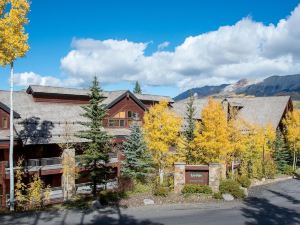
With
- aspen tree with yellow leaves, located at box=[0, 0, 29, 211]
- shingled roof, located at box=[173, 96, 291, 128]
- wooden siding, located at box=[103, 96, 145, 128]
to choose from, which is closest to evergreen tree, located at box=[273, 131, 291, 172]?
shingled roof, located at box=[173, 96, 291, 128]

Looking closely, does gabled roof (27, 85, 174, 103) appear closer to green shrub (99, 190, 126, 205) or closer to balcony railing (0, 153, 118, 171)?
balcony railing (0, 153, 118, 171)

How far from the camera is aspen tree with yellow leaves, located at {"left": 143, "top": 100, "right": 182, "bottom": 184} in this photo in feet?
119

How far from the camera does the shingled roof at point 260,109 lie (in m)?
63.0

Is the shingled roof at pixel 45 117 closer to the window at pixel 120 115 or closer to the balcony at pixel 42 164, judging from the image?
the balcony at pixel 42 164

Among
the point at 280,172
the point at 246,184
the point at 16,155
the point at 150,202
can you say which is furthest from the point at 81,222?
the point at 280,172

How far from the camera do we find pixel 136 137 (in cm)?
3944

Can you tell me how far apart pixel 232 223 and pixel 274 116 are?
1721 inches

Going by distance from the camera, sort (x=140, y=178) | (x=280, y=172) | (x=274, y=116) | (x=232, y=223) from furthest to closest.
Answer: (x=274, y=116) < (x=280, y=172) < (x=140, y=178) < (x=232, y=223)

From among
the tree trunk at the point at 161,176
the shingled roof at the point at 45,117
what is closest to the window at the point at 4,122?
the shingled roof at the point at 45,117

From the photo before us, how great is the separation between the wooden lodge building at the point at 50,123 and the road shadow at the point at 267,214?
15.9m

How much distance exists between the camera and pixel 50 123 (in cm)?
4088

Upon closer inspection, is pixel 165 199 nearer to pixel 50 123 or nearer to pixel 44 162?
pixel 44 162

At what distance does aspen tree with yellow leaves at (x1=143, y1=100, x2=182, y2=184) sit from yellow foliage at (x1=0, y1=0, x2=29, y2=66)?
1505cm

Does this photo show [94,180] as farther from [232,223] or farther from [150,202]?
[232,223]
